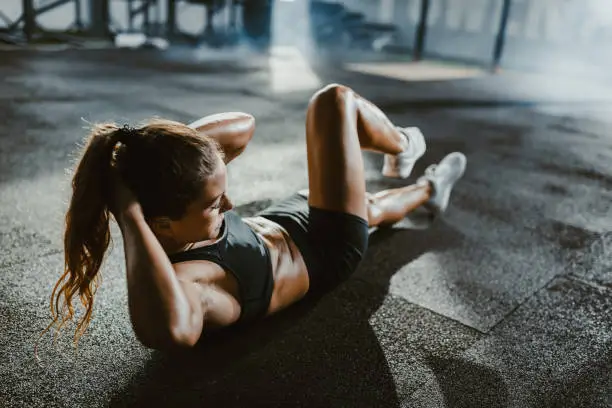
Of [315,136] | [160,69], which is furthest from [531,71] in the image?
[315,136]

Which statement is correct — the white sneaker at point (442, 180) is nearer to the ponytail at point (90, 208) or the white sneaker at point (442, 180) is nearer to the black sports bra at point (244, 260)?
the black sports bra at point (244, 260)

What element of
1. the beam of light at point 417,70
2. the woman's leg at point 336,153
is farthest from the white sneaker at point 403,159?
the beam of light at point 417,70

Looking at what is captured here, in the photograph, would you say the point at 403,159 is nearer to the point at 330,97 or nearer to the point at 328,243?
the point at 330,97

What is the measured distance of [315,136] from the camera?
214 cm

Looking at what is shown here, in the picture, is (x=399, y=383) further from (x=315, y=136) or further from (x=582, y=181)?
(x=582, y=181)

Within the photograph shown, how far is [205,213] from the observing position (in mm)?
1530

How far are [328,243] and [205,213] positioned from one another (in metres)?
A: 0.63

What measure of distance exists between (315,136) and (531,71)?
1041cm

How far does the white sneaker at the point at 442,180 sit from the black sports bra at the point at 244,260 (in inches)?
50.1

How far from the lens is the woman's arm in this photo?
1938 mm

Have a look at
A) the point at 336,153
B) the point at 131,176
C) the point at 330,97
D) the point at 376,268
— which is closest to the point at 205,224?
the point at 131,176

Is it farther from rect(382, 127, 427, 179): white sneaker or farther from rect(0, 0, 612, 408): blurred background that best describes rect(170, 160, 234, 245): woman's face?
rect(382, 127, 427, 179): white sneaker

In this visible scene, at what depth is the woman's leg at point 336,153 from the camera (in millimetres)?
2072

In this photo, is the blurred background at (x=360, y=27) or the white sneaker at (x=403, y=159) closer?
the white sneaker at (x=403, y=159)
